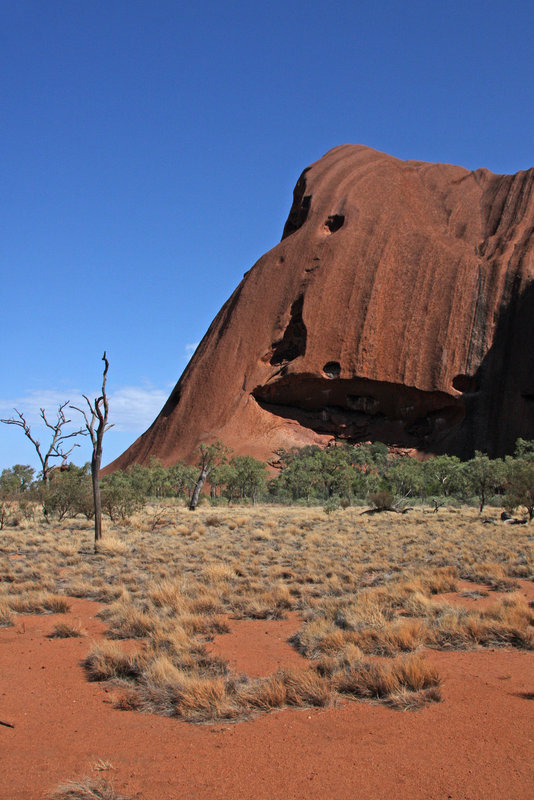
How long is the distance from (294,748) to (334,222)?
2399 inches

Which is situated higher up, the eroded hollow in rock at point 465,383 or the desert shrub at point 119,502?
the eroded hollow in rock at point 465,383

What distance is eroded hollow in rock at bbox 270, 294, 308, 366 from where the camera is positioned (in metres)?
55.3

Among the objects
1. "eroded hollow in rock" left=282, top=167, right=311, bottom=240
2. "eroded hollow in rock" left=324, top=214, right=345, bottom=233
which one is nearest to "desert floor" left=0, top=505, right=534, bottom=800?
"eroded hollow in rock" left=324, top=214, right=345, bottom=233

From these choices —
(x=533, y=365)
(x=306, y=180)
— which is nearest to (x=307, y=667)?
(x=533, y=365)

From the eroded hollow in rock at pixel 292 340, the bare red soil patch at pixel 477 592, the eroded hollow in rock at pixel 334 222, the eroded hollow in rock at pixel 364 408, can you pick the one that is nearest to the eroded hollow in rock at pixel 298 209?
the eroded hollow in rock at pixel 334 222

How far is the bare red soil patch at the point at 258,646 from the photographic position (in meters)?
5.63

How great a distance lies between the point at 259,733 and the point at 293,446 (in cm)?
4727

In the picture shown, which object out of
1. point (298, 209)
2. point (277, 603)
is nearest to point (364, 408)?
point (298, 209)

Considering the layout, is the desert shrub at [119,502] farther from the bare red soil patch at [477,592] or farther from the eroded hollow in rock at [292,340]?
the eroded hollow in rock at [292,340]

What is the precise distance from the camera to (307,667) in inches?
210

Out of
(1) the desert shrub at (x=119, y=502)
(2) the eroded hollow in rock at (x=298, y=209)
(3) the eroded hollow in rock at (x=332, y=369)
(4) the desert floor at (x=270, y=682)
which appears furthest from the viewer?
(2) the eroded hollow in rock at (x=298, y=209)

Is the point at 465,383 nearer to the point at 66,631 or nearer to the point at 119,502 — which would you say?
the point at 119,502

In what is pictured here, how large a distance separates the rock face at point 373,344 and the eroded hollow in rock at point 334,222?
13cm

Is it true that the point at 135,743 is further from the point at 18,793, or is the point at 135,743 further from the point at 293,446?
the point at 293,446
